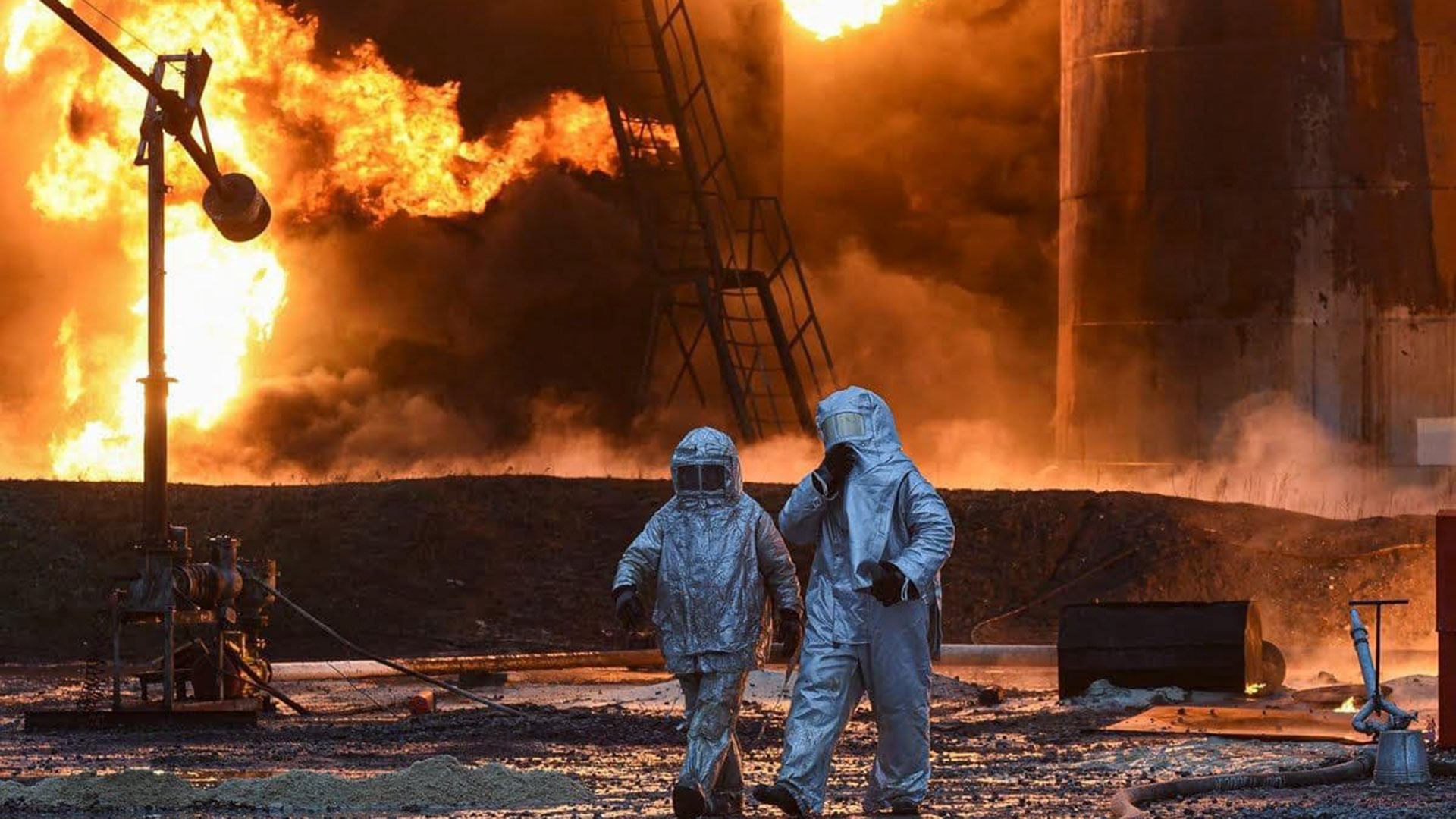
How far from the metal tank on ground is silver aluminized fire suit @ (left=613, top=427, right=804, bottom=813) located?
18029 mm

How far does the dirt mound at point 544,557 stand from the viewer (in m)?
24.8

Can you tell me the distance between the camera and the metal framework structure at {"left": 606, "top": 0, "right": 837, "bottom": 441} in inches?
1227

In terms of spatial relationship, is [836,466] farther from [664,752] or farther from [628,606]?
[664,752]

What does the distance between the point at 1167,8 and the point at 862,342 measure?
6.94 meters

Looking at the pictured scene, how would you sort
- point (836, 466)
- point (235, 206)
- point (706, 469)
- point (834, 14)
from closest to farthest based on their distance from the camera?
point (836, 466) → point (706, 469) → point (235, 206) → point (834, 14)

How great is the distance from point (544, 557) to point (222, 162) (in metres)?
6.35

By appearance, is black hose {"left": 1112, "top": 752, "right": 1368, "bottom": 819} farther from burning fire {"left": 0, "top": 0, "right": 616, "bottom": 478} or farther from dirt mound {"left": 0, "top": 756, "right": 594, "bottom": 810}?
burning fire {"left": 0, "top": 0, "right": 616, "bottom": 478}

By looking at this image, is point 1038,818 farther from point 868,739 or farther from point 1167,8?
point 1167,8

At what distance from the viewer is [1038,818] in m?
11.8

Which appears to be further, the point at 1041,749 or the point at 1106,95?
the point at 1106,95

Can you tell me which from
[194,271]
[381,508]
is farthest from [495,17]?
[381,508]

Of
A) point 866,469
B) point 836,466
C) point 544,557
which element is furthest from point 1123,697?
point 544,557

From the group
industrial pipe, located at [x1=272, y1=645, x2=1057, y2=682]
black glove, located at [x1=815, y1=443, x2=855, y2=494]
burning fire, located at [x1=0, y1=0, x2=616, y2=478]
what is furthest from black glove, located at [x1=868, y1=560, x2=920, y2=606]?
burning fire, located at [x1=0, y1=0, x2=616, y2=478]

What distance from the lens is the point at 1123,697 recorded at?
61.1ft
